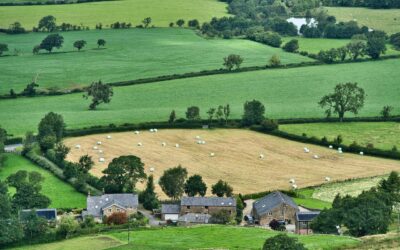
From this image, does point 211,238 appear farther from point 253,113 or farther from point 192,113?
point 192,113

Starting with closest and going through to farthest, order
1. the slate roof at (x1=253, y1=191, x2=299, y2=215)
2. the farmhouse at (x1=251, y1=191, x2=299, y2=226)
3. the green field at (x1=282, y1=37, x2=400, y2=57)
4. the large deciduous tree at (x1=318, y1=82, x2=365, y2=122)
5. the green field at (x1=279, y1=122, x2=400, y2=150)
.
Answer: the farmhouse at (x1=251, y1=191, x2=299, y2=226), the slate roof at (x1=253, y1=191, x2=299, y2=215), the green field at (x1=279, y1=122, x2=400, y2=150), the large deciduous tree at (x1=318, y1=82, x2=365, y2=122), the green field at (x1=282, y1=37, x2=400, y2=57)

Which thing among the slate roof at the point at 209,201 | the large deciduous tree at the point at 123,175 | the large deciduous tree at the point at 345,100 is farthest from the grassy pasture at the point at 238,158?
the large deciduous tree at the point at 345,100

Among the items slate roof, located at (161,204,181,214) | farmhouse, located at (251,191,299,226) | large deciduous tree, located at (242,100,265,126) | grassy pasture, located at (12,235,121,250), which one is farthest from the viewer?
large deciduous tree, located at (242,100,265,126)

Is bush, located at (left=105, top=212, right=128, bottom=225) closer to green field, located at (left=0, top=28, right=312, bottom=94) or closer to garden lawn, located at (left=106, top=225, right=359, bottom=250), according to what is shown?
garden lawn, located at (left=106, top=225, right=359, bottom=250)

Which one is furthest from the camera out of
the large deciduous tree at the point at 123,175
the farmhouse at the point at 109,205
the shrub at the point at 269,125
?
the shrub at the point at 269,125

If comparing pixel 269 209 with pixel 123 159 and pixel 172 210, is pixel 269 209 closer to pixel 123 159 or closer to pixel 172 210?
pixel 172 210

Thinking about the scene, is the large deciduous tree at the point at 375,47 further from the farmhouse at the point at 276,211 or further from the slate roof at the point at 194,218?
the slate roof at the point at 194,218

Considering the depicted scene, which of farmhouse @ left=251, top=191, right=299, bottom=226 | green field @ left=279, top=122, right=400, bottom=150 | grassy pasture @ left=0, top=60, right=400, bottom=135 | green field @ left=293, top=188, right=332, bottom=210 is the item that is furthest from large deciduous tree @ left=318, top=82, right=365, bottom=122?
farmhouse @ left=251, top=191, right=299, bottom=226
